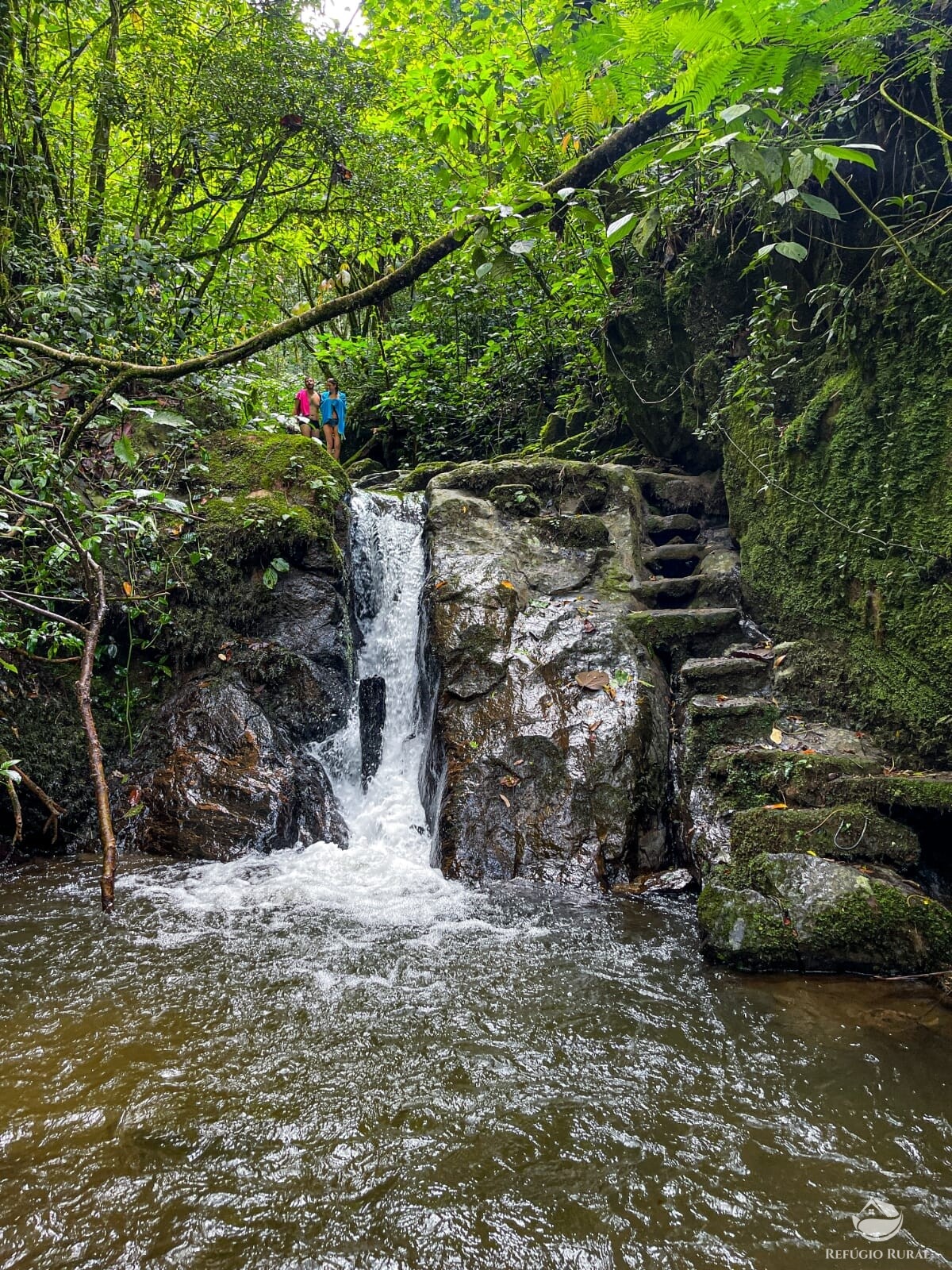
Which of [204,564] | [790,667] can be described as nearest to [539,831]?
[790,667]

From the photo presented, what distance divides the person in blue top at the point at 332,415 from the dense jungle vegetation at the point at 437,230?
173cm

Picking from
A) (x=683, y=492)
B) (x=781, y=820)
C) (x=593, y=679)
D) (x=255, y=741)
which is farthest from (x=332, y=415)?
(x=781, y=820)

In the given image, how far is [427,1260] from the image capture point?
177 centimetres

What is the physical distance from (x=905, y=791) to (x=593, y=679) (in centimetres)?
254

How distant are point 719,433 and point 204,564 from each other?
214 inches

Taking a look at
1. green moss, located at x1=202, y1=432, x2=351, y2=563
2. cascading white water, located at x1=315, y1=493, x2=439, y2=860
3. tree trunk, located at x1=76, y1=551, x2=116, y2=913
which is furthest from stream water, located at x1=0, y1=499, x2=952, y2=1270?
green moss, located at x1=202, y1=432, x2=351, y2=563

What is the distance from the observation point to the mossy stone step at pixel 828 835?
3729 millimetres

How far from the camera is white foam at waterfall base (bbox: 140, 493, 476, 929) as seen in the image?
4312 millimetres

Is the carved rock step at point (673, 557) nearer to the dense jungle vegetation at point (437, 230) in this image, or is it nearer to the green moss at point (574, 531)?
the green moss at point (574, 531)

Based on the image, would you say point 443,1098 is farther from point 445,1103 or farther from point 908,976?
point 908,976

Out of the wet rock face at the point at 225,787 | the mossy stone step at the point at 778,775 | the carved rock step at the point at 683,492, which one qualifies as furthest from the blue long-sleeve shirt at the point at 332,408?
→ the mossy stone step at the point at 778,775

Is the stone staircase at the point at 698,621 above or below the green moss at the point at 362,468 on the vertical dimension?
below

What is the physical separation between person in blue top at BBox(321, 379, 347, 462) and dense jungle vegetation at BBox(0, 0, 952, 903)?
1.73m

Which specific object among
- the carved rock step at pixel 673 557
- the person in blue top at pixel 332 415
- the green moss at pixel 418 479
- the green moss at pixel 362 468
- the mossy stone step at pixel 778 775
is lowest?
the mossy stone step at pixel 778 775
